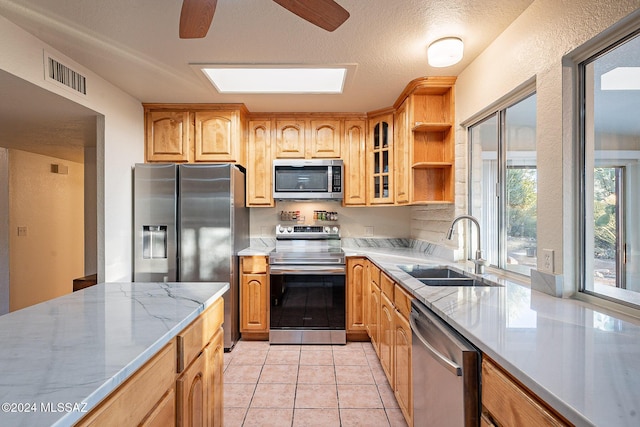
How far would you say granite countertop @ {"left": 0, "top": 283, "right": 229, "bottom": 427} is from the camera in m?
0.64

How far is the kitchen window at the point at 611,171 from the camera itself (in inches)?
49.7

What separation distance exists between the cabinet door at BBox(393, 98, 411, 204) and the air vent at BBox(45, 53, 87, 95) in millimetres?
2485

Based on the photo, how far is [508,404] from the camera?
88 cm

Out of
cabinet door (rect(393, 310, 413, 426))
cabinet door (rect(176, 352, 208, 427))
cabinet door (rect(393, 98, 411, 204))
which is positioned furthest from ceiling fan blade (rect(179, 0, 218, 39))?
cabinet door (rect(393, 98, 411, 204))

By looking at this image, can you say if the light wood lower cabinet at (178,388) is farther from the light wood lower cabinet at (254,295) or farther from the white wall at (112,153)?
the white wall at (112,153)

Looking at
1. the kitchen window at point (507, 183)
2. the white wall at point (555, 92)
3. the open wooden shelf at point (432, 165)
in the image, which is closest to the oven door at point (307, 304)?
the open wooden shelf at point (432, 165)

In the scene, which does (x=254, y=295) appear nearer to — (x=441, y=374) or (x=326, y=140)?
(x=326, y=140)

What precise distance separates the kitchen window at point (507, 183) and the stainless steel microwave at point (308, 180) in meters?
1.30

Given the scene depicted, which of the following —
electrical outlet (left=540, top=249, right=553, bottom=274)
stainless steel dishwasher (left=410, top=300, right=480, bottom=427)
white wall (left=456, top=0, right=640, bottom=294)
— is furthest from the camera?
electrical outlet (left=540, top=249, right=553, bottom=274)

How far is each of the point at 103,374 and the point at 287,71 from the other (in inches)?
101

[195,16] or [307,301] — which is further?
[307,301]

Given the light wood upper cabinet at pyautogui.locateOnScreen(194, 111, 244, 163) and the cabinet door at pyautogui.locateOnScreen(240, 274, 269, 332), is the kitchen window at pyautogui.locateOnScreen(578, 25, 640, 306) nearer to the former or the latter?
the cabinet door at pyautogui.locateOnScreen(240, 274, 269, 332)

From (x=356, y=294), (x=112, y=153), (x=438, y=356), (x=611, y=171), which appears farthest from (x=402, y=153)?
(x=112, y=153)

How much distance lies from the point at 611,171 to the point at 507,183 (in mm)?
737
